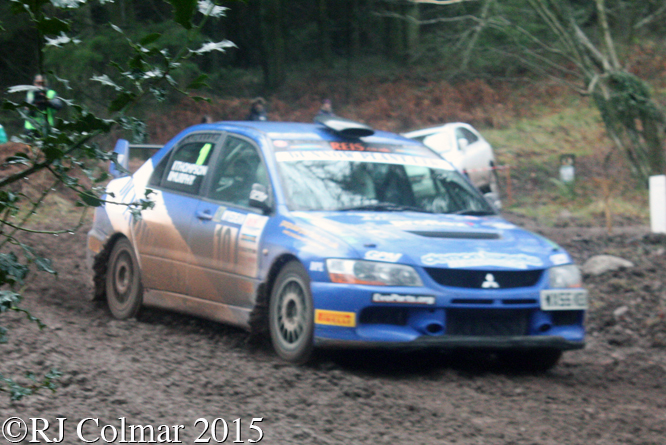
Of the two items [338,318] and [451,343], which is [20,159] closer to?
[338,318]

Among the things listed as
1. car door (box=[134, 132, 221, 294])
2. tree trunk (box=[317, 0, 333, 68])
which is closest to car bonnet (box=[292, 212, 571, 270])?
car door (box=[134, 132, 221, 294])

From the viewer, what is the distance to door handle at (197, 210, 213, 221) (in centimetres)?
655

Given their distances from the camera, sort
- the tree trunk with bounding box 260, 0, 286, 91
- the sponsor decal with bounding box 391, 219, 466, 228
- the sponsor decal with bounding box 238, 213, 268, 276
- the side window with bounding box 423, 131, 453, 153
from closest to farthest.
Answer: the sponsor decal with bounding box 391, 219, 466, 228 < the sponsor decal with bounding box 238, 213, 268, 276 < the side window with bounding box 423, 131, 453, 153 < the tree trunk with bounding box 260, 0, 286, 91

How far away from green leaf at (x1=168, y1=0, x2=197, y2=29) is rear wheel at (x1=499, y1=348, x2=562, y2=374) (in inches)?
173

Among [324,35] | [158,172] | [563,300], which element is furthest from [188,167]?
[324,35]

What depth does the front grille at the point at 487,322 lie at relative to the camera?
538 centimetres

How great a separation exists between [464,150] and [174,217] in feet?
35.5

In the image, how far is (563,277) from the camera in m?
5.76

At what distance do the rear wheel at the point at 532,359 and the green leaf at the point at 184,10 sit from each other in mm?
4400

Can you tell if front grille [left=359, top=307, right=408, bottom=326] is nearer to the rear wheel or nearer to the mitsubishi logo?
the mitsubishi logo

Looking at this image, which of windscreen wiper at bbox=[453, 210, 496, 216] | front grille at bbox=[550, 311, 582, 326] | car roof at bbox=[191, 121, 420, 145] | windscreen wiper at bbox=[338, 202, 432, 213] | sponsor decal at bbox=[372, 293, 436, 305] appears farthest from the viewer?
car roof at bbox=[191, 121, 420, 145]

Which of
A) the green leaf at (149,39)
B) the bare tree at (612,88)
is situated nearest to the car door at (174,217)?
the green leaf at (149,39)

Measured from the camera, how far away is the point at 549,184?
878 inches

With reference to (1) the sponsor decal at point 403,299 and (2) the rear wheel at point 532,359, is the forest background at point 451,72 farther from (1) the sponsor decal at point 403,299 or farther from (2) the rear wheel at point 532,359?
(2) the rear wheel at point 532,359
